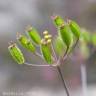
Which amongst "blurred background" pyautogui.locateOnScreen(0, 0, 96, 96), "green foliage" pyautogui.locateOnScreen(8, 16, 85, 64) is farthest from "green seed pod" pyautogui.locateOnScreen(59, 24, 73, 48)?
"blurred background" pyautogui.locateOnScreen(0, 0, 96, 96)

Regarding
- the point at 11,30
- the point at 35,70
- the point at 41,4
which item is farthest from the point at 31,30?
the point at 41,4

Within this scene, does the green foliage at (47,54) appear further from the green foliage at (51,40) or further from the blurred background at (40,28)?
the blurred background at (40,28)

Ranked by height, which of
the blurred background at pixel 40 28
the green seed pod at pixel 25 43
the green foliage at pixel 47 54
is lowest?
the blurred background at pixel 40 28

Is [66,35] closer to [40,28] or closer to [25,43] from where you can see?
[25,43]

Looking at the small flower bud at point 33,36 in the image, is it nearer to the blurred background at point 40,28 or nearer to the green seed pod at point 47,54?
the green seed pod at point 47,54

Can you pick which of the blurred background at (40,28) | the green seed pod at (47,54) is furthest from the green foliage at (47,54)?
the blurred background at (40,28)

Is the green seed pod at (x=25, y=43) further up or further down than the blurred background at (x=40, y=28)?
further up

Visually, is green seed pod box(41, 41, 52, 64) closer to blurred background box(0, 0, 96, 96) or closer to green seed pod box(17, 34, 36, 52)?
green seed pod box(17, 34, 36, 52)

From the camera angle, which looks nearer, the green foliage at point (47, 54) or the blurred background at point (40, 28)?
the green foliage at point (47, 54)

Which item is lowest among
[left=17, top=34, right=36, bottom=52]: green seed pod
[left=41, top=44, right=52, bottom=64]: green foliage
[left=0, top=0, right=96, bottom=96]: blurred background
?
[left=0, top=0, right=96, bottom=96]: blurred background
